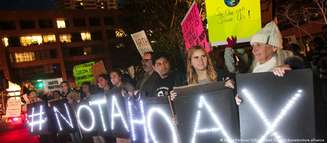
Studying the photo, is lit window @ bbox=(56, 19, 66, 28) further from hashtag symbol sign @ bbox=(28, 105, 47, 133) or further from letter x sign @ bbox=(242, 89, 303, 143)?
letter x sign @ bbox=(242, 89, 303, 143)

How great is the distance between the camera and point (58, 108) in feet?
27.2

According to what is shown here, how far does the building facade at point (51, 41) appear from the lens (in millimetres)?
77188

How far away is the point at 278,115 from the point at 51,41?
84.6 meters

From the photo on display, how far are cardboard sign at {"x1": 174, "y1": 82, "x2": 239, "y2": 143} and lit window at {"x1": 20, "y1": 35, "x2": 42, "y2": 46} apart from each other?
81048 millimetres

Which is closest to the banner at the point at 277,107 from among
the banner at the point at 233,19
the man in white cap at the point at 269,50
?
the man in white cap at the point at 269,50

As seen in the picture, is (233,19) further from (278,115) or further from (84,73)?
(84,73)

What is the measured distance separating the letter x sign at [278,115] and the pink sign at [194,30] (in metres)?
2.04

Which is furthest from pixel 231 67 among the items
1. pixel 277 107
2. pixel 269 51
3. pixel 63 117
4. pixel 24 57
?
pixel 24 57

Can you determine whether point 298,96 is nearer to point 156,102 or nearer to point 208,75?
point 208,75

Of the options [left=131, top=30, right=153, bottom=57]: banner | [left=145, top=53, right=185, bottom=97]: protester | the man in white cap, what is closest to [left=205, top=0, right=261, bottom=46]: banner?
[left=145, top=53, right=185, bottom=97]: protester

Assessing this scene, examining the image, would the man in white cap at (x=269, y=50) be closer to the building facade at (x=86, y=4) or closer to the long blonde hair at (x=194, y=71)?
the long blonde hair at (x=194, y=71)

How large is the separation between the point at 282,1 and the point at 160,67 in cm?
1670

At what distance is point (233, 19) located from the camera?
5.82m

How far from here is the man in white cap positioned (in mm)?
3975
